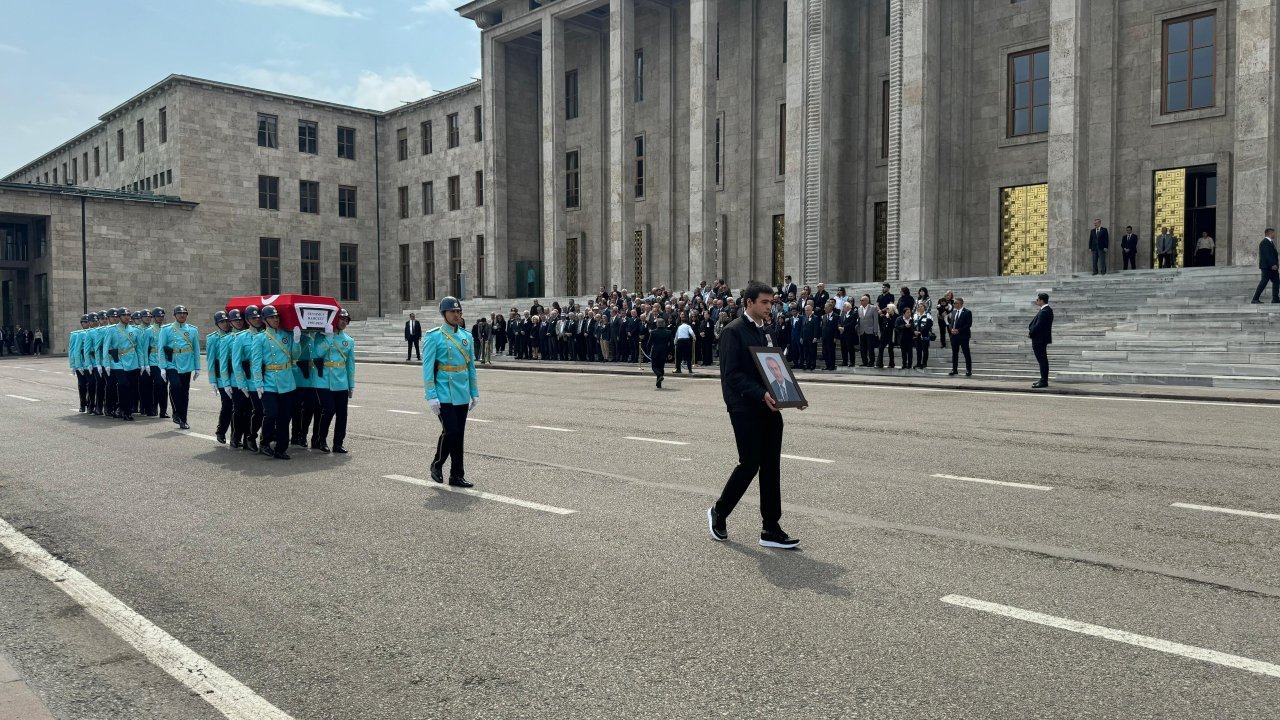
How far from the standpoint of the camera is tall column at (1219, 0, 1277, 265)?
2484 centimetres

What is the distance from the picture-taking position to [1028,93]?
32.4 meters

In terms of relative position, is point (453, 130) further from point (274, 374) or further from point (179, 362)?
point (274, 374)

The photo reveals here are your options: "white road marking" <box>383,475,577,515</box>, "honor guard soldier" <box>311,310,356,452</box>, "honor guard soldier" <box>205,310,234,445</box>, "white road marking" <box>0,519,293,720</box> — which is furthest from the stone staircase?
"white road marking" <box>0,519,293,720</box>

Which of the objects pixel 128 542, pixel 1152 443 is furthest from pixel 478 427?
pixel 1152 443

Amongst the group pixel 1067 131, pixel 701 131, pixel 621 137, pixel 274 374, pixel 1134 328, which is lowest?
pixel 274 374

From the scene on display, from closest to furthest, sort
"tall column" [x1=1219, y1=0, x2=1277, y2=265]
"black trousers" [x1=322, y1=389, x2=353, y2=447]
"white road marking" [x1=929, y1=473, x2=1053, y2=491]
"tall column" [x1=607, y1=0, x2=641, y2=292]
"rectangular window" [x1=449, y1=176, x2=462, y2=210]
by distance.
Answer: "white road marking" [x1=929, y1=473, x2=1053, y2=491] → "black trousers" [x1=322, y1=389, x2=353, y2=447] → "tall column" [x1=1219, y1=0, x2=1277, y2=265] → "tall column" [x1=607, y1=0, x2=641, y2=292] → "rectangular window" [x1=449, y1=176, x2=462, y2=210]

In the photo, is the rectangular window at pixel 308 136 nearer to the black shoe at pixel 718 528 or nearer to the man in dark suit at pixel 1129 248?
the man in dark suit at pixel 1129 248

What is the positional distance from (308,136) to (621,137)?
26.8 metres

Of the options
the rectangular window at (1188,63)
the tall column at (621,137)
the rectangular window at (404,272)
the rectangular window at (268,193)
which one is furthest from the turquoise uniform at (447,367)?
the rectangular window at (404,272)

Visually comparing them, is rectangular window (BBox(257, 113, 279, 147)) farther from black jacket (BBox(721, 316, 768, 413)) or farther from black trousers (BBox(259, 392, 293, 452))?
black jacket (BBox(721, 316, 768, 413))

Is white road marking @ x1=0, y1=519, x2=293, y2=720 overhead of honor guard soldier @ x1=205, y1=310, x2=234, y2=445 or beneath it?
beneath

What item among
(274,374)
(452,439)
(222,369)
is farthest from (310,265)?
(452,439)

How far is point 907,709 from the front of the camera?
151 inches

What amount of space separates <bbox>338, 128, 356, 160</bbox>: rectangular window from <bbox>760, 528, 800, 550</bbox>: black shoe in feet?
192
